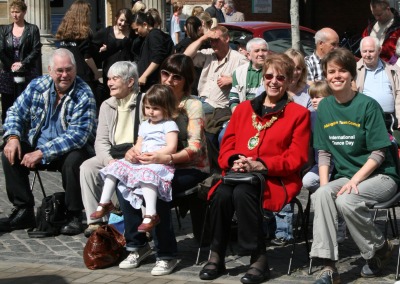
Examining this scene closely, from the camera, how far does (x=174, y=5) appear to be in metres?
21.2

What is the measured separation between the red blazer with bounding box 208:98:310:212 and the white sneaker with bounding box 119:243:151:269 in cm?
76

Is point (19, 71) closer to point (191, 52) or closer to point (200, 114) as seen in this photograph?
point (191, 52)

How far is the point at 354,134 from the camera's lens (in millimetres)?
7027

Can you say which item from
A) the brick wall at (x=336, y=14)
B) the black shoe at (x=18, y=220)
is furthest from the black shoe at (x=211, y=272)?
the brick wall at (x=336, y=14)

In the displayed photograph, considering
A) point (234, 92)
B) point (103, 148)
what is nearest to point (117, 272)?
point (103, 148)

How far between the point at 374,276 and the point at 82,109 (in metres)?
3.08

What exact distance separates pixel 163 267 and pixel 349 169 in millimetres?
1518

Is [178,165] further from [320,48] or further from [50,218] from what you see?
[320,48]

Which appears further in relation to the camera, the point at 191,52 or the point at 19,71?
the point at 19,71

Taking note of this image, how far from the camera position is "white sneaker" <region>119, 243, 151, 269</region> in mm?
7430

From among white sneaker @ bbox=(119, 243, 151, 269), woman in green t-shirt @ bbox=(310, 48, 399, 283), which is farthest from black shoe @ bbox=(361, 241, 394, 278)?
white sneaker @ bbox=(119, 243, 151, 269)

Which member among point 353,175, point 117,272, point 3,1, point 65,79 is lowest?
point 117,272

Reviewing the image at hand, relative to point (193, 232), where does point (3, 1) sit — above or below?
above

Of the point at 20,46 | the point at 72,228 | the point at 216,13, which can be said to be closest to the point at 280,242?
the point at 72,228
